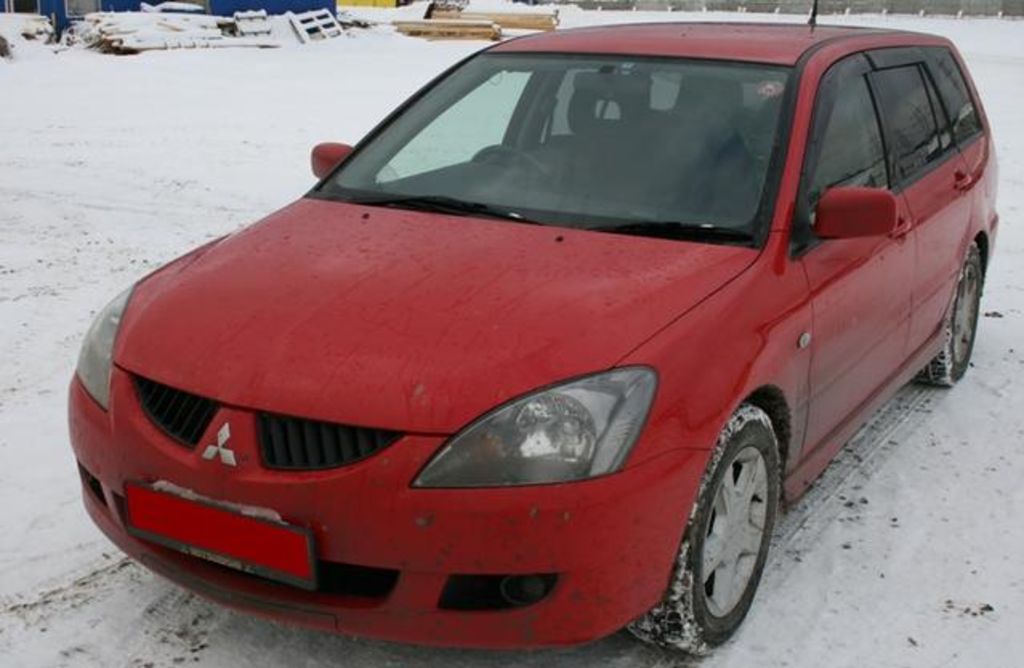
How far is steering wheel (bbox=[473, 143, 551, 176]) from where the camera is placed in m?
3.66

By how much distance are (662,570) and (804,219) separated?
4.01 ft

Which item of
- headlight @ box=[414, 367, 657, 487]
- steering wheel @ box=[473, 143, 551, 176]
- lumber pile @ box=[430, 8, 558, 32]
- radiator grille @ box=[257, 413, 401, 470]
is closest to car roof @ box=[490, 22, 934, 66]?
steering wheel @ box=[473, 143, 551, 176]

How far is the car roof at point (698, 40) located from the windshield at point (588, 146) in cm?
6

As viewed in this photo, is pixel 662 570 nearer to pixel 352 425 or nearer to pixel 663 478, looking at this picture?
pixel 663 478

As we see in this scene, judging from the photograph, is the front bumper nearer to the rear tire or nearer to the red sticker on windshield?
the red sticker on windshield

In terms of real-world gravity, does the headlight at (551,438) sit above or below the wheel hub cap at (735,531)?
above

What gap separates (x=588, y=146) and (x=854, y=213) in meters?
0.88

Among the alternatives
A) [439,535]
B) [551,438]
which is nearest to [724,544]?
[551,438]

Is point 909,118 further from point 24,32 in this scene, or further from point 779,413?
→ point 24,32

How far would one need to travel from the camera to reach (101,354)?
3.06 metres

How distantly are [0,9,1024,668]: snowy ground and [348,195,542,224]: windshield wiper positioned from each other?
51.0 inches

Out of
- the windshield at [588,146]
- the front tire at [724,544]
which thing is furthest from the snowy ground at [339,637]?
the windshield at [588,146]

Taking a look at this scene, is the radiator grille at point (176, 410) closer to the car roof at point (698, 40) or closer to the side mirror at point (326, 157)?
the side mirror at point (326, 157)

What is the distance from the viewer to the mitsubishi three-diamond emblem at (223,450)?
2582 millimetres
